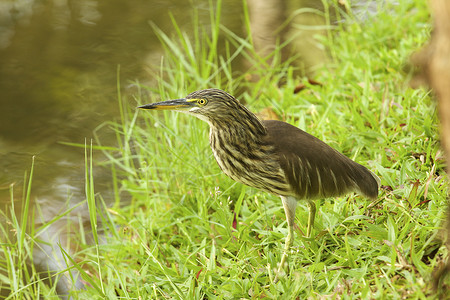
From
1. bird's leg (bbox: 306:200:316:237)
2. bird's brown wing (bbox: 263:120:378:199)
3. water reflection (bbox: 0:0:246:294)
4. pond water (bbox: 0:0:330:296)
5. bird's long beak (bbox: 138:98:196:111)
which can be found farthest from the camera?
pond water (bbox: 0:0:330:296)

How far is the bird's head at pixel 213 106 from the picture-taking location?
3.59 metres

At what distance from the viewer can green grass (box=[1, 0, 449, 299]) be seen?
336cm

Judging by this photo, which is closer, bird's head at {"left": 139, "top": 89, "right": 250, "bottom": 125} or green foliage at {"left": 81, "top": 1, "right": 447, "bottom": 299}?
green foliage at {"left": 81, "top": 1, "right": 447, "bottom": 299}

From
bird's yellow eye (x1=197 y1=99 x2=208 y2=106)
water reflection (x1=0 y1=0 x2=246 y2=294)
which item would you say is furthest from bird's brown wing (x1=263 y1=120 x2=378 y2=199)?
water reflection (x1=0 y1=0 x2=246 y2=294)

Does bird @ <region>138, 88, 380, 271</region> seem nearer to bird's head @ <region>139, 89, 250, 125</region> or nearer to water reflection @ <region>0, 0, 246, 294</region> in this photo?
bird's head @ <region>139, 89, 250, 125</region>

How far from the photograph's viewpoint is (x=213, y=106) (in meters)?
3.60

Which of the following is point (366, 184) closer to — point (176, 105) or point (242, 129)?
point (242, 129)

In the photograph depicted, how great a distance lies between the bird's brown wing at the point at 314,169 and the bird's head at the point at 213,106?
A: 267mm

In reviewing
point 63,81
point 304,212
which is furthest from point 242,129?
point 63,81

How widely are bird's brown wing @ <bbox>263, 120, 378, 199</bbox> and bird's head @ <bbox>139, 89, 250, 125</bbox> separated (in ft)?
0.87

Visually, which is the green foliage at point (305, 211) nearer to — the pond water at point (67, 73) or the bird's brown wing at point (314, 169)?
the bird's brown wing at point (314, 169)

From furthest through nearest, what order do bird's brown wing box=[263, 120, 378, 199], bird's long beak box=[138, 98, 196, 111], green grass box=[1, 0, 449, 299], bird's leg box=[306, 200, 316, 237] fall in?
bird's leg box=[306, 200, 316, 237], bird's long beak box=[138, 98, 196, 111], bird's brown wing box=[263, 120, 378, 199], green grass box=[1, 0, 449, 299]

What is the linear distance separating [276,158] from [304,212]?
28.9 inches

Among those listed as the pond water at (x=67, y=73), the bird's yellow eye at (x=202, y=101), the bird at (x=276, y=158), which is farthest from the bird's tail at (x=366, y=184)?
the pond water at (x=67, y=73)
